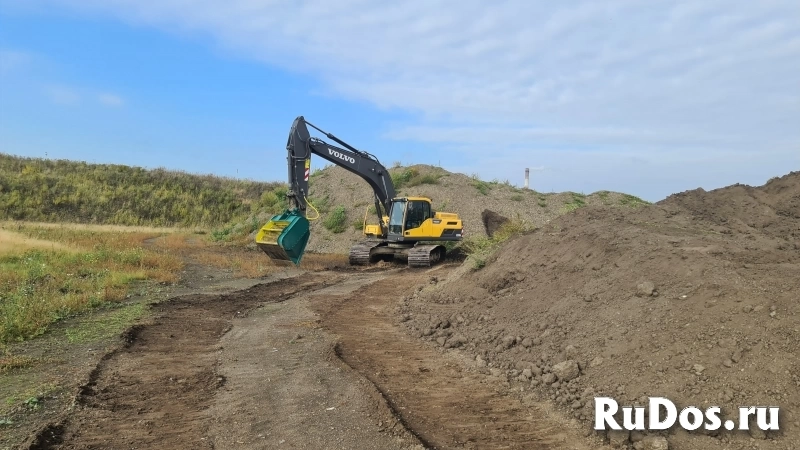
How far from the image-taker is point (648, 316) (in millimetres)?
6344

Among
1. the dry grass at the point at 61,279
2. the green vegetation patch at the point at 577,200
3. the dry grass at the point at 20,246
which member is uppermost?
the green vegetation patch at the point at 577,200

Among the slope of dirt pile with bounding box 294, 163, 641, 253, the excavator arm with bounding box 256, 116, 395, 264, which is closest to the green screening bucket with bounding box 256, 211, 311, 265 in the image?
the excavator arm with bounding box 256, 116, 395, 264

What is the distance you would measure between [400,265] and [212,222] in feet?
90.4

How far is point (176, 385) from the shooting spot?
6.20m

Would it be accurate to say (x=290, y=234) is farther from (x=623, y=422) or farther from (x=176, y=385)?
(x=623, y=422)

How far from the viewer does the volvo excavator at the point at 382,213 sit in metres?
17.5

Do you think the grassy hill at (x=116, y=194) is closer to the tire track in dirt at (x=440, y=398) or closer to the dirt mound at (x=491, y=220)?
the dirt mound at (x=491, y=220)

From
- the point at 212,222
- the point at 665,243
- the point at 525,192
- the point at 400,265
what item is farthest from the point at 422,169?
the point at 665,243

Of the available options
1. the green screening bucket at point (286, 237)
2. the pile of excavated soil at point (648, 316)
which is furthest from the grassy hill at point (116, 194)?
the pile of excavated soil at point (648, 316)

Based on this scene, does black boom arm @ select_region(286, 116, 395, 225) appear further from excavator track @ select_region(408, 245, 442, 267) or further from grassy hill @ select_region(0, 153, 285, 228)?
grassy hill @ select_region(0, 153, 285, 228)

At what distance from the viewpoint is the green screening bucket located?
51.8ft

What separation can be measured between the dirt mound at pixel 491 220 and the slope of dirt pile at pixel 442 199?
0.25m

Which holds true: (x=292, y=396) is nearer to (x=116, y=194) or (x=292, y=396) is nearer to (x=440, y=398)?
(x=440, y=398)

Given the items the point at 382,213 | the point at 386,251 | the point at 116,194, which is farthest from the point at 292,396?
the point at 116,194
